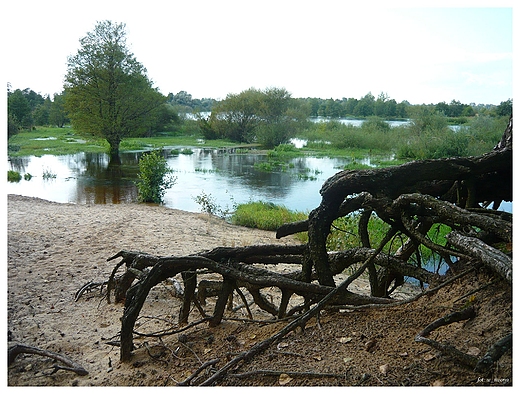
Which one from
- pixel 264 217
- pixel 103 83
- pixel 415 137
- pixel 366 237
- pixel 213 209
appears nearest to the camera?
pixel 366 237

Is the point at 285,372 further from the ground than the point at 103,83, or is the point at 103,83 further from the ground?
the point at 103,83

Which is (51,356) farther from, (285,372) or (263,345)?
(285,372)

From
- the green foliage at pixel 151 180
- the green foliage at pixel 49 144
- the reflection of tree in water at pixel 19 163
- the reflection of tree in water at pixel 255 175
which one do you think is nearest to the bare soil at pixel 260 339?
the green foliage at pixel 151 180

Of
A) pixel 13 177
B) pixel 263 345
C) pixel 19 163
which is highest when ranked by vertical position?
pixel 19 163

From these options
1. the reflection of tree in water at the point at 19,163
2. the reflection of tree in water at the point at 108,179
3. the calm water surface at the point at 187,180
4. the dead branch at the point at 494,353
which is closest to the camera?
the dead branch at the point at 494,353

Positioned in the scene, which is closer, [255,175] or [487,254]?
[487,254]

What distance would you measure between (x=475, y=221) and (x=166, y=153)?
28.2 metres

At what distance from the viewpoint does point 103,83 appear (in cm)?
2508

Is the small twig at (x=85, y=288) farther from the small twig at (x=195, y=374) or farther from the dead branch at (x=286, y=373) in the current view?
the dead branch at (x=286, y=373)

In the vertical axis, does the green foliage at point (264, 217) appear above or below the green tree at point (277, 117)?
below

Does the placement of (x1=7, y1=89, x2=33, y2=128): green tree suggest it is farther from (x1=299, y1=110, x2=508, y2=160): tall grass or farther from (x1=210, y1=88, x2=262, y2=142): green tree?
→ (x1=299, y1=110, x2=508, y2=160): tall grass

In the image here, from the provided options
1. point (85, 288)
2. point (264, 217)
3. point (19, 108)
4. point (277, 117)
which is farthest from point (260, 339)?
point (277, 117)

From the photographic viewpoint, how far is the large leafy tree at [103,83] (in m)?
24.8

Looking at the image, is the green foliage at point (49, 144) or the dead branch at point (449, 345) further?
the green foliage at point (49, 144)
